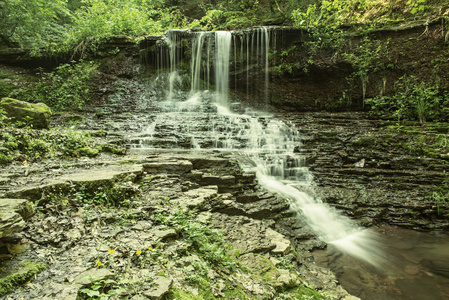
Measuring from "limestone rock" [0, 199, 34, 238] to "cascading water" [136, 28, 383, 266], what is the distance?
15.1 feet

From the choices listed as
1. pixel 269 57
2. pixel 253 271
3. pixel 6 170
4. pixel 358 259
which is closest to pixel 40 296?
pixel 253 271

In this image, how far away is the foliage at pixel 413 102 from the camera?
834 centimetres

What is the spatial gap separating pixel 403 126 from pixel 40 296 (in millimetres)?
9525

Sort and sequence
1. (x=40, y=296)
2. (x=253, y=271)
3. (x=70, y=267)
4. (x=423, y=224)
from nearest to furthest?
(x=40, y=296) → (x=70, y=267) → (x=253, y=271) → (x=423, y=224)

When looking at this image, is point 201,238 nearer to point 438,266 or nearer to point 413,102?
→ point 438,266

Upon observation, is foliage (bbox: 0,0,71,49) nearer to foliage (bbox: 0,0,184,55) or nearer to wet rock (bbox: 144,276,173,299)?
foliage (bbox: 0,0,184,55)

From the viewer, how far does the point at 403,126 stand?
7.76 meters

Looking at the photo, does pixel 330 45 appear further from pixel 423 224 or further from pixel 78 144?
pixel 78 144

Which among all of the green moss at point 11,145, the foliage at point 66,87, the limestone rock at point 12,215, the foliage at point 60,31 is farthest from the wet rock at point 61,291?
the foliage at point 60,31

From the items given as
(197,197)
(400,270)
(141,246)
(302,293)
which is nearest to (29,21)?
(197,197)

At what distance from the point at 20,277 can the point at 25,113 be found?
6439mm

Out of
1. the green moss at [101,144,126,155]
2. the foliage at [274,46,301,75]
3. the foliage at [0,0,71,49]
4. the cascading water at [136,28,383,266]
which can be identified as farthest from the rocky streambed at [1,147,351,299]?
Result: the foliage at [0,0,71,49]

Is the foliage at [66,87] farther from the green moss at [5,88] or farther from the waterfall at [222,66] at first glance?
the waterfall at [222,66]

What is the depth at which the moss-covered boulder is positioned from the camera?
621cm
